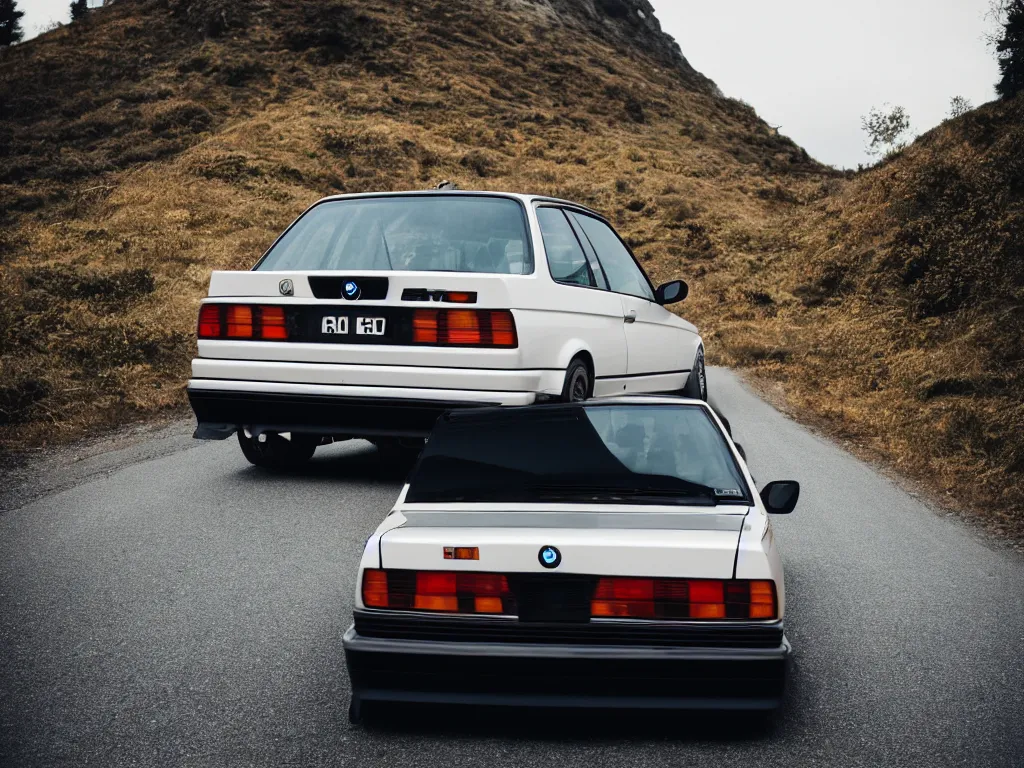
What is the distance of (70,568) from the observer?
17.5 feet

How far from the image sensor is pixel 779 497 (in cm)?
394

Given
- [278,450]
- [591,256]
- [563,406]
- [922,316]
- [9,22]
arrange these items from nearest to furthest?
[563,406] < [591,256] < [278,450] < [922,316] < [9,22]

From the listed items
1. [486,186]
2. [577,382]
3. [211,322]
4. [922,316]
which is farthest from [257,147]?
[577,382]

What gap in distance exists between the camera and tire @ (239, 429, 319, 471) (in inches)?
307

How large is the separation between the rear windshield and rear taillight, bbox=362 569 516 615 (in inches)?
148

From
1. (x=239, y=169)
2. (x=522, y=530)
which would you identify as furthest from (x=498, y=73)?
(x=522, y=530)

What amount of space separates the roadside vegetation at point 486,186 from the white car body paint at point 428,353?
3.14 metres

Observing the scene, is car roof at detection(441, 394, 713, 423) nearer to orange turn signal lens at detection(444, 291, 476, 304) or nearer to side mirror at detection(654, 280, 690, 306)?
orange turn signal lens at detection(444, 291, 476, 304)

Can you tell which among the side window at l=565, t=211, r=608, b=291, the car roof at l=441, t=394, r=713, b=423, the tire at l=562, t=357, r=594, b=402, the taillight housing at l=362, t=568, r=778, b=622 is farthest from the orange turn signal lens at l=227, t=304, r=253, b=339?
the taillight housing at l=362, t=568, r=778, b=622

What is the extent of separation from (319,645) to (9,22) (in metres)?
76.5

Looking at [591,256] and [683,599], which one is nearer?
[683,599]

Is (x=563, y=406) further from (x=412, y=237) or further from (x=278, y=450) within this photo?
(x=278, y=450)

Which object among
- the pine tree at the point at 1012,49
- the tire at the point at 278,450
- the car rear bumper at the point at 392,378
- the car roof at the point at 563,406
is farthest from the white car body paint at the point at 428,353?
the pine tree at the point at 1012,49

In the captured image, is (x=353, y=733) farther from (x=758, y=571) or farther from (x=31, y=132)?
(x=31, y=132)
